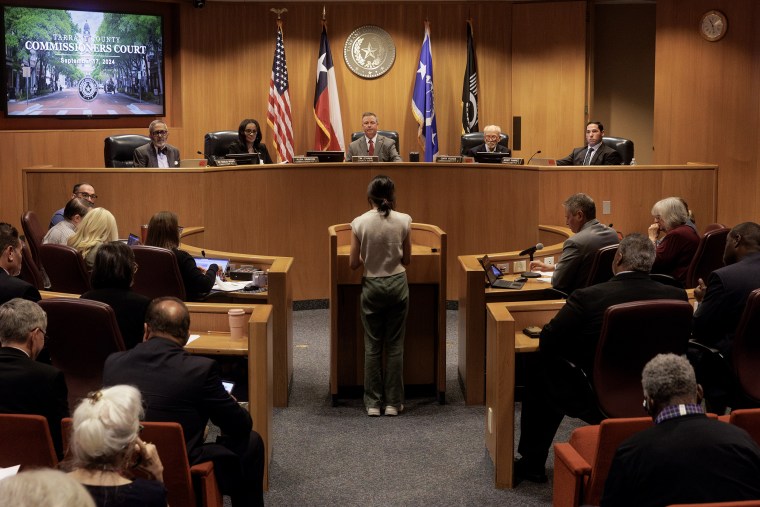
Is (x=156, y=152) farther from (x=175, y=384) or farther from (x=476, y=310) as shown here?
(x=175, y=384)

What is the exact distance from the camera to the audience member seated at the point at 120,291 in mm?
4707

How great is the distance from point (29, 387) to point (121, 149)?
598cm

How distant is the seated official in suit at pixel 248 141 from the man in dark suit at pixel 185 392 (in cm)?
584

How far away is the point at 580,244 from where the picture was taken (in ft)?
19.8

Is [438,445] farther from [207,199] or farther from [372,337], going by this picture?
[207,199]

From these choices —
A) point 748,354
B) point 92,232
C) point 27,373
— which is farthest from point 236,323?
point 748,354

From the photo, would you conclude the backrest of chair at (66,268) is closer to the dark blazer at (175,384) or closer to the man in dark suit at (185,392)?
the man in dark suit at (185,392)

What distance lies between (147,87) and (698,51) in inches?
248

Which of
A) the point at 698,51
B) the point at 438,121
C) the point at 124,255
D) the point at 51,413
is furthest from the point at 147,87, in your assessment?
the point at 51,413

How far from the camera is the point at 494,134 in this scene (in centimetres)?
962

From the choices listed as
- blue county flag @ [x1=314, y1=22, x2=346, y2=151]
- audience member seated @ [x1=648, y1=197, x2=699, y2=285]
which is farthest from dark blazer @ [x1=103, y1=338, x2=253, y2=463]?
blue county flag @ [x1=314, y1=22, x2=346, y2=151]

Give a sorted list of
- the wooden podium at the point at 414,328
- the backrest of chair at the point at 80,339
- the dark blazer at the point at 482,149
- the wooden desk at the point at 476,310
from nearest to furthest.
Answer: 1. the backrest of chair at the point at 80,339
2. the wooden desk at the point at 476,310
3. the wooden podium at the point at 414,328
4. the dark blazer at the point at 482,149

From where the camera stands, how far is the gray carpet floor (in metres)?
4.79

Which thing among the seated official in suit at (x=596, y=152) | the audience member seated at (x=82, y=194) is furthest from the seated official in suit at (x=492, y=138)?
the audience member seated at (x=82, y=194)
